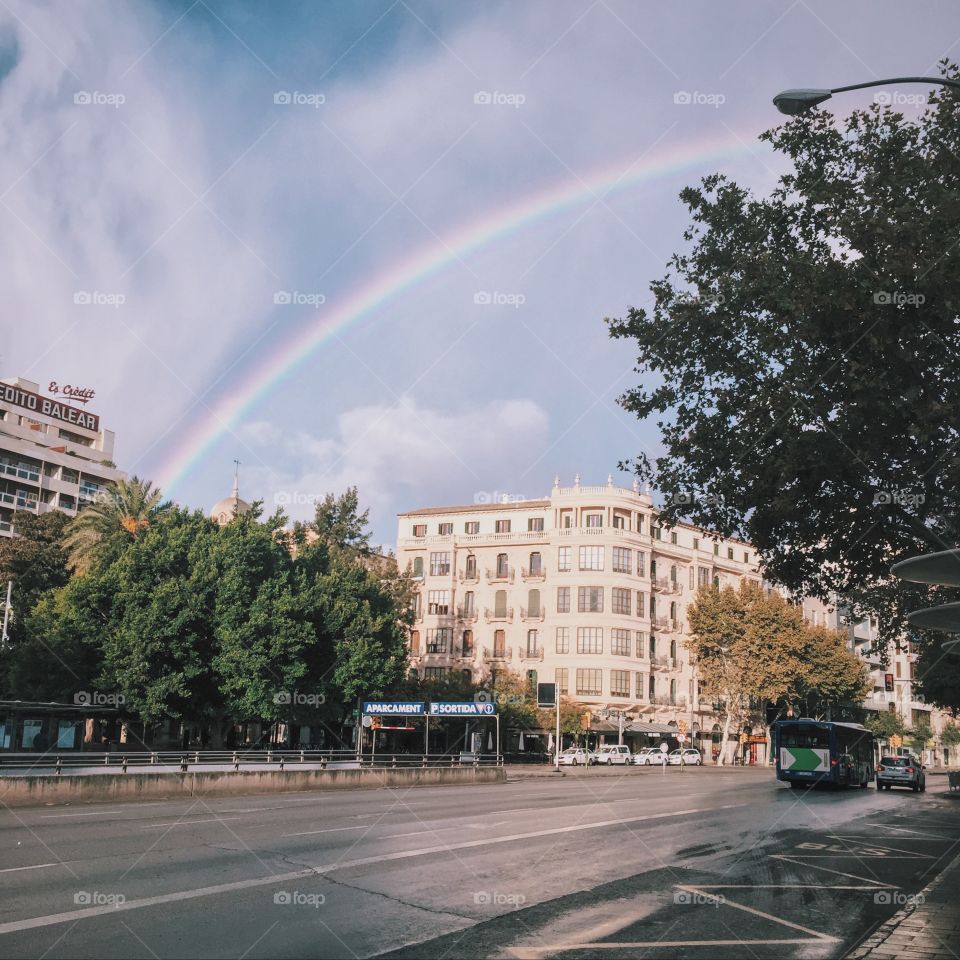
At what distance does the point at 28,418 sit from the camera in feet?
286

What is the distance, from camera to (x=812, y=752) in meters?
40.1

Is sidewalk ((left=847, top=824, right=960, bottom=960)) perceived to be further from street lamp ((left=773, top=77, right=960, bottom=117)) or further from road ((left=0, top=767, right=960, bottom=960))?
street lamp ((left=773, top=77, right=960, bottom=117))

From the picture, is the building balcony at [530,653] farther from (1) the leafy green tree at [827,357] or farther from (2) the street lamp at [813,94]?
(2) the street lamp at [813,94]

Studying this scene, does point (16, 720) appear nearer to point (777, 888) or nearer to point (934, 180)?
point (777, 888)

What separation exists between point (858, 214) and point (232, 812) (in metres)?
16.7

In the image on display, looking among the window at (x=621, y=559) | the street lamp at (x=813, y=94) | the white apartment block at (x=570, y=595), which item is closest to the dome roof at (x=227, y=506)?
the white apartment block at (x=570, y=595)

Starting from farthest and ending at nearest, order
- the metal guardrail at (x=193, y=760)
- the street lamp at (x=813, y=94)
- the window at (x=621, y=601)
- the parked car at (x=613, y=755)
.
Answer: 1. the window at (x=621, y=601)
2. the parked car at (x=613, y=755)
3. the metal guardrail at (x=193, y=760)
4. the street lamp at (x=813, y=94)

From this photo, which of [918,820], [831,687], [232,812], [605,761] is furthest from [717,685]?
[232,812]

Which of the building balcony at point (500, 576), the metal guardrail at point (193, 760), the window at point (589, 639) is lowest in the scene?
the metal guardrail at point (193, 760)

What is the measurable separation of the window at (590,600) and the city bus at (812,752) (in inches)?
1215

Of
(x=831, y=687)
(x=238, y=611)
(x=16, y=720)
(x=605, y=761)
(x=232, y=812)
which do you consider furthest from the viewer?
(x=831, y=687)

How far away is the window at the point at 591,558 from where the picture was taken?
73.0 m

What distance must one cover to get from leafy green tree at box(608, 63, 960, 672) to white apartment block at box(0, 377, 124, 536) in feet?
232

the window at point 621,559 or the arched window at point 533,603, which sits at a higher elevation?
the window at point 621,559
